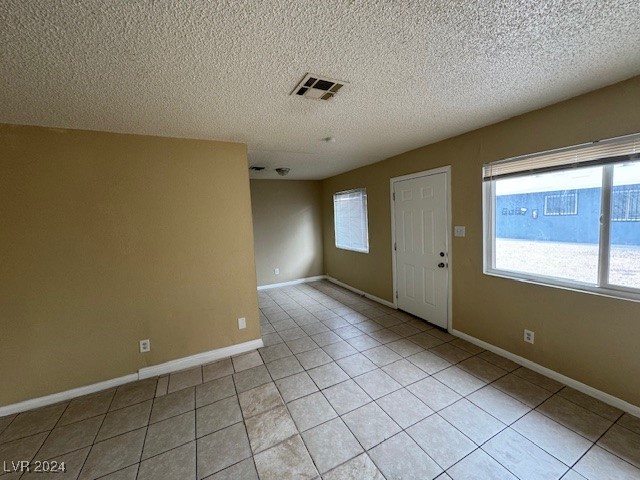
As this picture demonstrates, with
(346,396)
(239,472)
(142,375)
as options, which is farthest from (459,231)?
(142,375)

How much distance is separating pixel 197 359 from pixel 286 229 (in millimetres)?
3378

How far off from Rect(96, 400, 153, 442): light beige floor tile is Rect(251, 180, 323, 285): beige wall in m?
3.39

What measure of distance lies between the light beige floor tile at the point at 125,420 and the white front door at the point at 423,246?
321 cm

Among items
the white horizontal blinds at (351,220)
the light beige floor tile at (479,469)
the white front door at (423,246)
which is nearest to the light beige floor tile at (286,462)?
the light beige floor tile at (479,469)

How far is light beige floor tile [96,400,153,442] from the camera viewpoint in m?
1.83

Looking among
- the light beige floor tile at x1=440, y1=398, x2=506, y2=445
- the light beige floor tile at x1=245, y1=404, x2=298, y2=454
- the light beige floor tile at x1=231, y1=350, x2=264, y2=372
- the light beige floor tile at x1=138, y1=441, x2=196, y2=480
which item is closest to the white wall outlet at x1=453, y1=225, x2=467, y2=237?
the light beige floor tile at x1=440, y1=398, x2=506, y2=445

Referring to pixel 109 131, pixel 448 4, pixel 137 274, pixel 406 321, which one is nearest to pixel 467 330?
pixel 406 321

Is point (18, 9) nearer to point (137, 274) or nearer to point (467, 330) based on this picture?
point (137, 274)

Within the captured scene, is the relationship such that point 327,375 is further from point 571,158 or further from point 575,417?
point 571,158

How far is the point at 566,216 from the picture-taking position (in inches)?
81.8

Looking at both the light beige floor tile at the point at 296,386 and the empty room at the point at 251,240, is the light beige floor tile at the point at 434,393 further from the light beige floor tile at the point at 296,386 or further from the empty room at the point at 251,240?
the light beige floor tile at the point at 296,386

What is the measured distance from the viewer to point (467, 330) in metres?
2.89

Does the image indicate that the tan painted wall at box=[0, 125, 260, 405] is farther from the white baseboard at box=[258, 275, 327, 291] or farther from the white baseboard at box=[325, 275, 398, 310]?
the white baseboard at box=[258, 275, 327, 291]

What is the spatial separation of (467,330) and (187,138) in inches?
147
